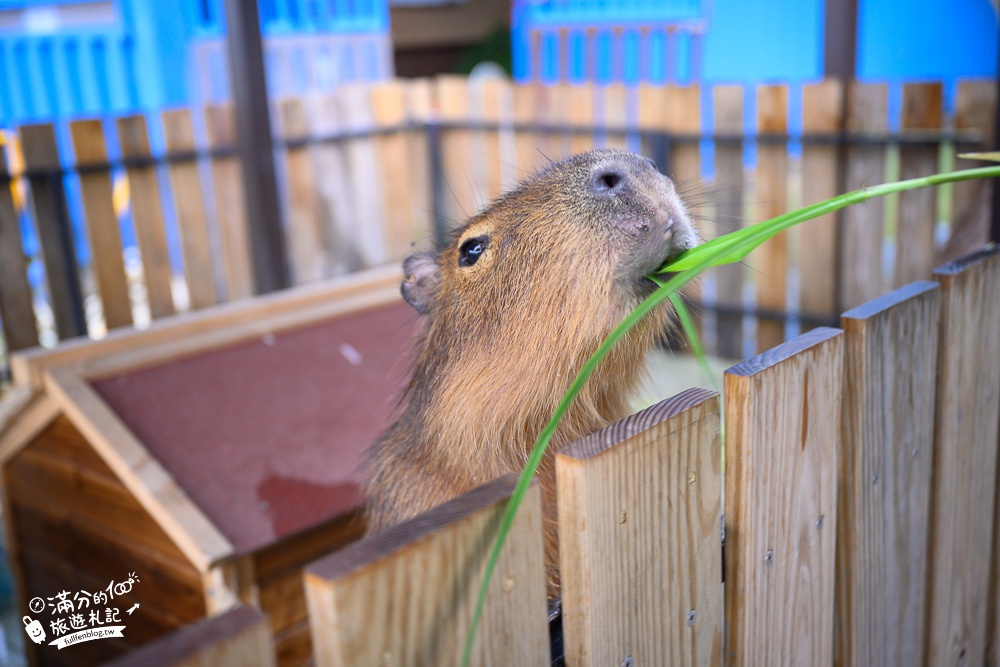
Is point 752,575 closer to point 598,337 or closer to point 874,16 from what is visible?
point 598,337

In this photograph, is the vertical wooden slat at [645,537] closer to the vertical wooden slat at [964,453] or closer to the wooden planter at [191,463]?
the vertical wooden slat at [964,453]

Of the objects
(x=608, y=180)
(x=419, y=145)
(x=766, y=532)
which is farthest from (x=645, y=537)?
(x=419, y=145)

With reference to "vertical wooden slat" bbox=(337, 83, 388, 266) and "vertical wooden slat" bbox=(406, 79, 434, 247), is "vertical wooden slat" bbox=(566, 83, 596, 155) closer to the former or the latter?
"vertical wooden slat" bbox=(406, 79, 434, 247)

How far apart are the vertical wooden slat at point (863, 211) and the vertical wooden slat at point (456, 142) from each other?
10.3 ft

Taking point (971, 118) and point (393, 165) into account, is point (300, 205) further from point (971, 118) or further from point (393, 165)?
point (971, 118)

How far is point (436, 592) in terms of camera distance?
1.09 metres

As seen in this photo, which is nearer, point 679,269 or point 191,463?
point 679,269

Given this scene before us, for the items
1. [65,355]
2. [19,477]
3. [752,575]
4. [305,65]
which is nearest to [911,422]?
[752,575]

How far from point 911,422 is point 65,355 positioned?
113 inches

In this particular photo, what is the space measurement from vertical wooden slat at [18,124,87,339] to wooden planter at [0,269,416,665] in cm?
284

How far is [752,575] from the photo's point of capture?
1.47m

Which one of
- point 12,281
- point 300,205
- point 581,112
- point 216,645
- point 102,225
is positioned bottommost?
point 12,281

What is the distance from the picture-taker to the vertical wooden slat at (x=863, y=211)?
6.10 metres

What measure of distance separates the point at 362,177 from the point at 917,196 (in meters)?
4.41
